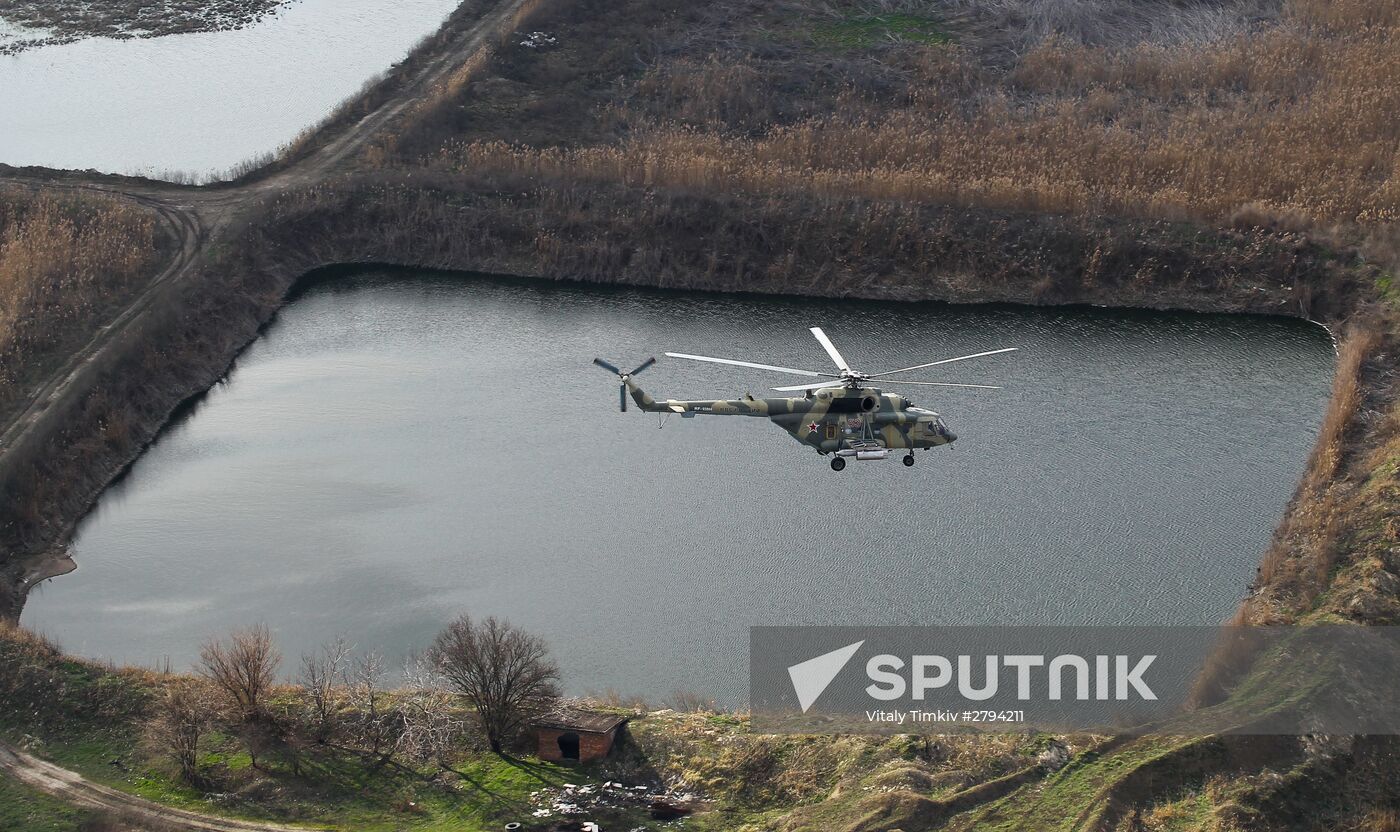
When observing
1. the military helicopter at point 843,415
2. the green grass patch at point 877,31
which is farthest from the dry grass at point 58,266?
the green grass patch at point 877,31

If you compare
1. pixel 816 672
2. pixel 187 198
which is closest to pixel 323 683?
pixel 816 672

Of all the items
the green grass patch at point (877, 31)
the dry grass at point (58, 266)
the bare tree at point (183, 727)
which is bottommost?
the bare tree at point (183, 727)

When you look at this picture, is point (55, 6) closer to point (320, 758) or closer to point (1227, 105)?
point (1227, 105)

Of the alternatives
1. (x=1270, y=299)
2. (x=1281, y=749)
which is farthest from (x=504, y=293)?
(x=1281, y=749)

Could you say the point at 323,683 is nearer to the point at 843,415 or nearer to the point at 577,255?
the point at 843,415

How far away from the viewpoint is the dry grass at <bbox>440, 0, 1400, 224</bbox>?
80062 mm

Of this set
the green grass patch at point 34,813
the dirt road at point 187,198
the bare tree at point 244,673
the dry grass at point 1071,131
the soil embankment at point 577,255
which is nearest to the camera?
the green grass patch at point 34,813

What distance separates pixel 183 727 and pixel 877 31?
238ft

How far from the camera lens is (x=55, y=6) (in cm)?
11831

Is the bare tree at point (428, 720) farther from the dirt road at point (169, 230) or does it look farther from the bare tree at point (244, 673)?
the dirt road at point (169, 230)

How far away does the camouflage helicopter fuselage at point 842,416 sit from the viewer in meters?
44.3

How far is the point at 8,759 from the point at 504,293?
41.0m

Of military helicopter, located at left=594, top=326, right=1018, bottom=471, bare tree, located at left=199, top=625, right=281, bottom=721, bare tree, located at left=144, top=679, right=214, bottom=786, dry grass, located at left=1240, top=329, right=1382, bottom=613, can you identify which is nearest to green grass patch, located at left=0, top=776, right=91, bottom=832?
bare tree, located at left=144, top=679, right=214, bottom=786

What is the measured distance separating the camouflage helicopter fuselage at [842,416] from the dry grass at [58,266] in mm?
33516
